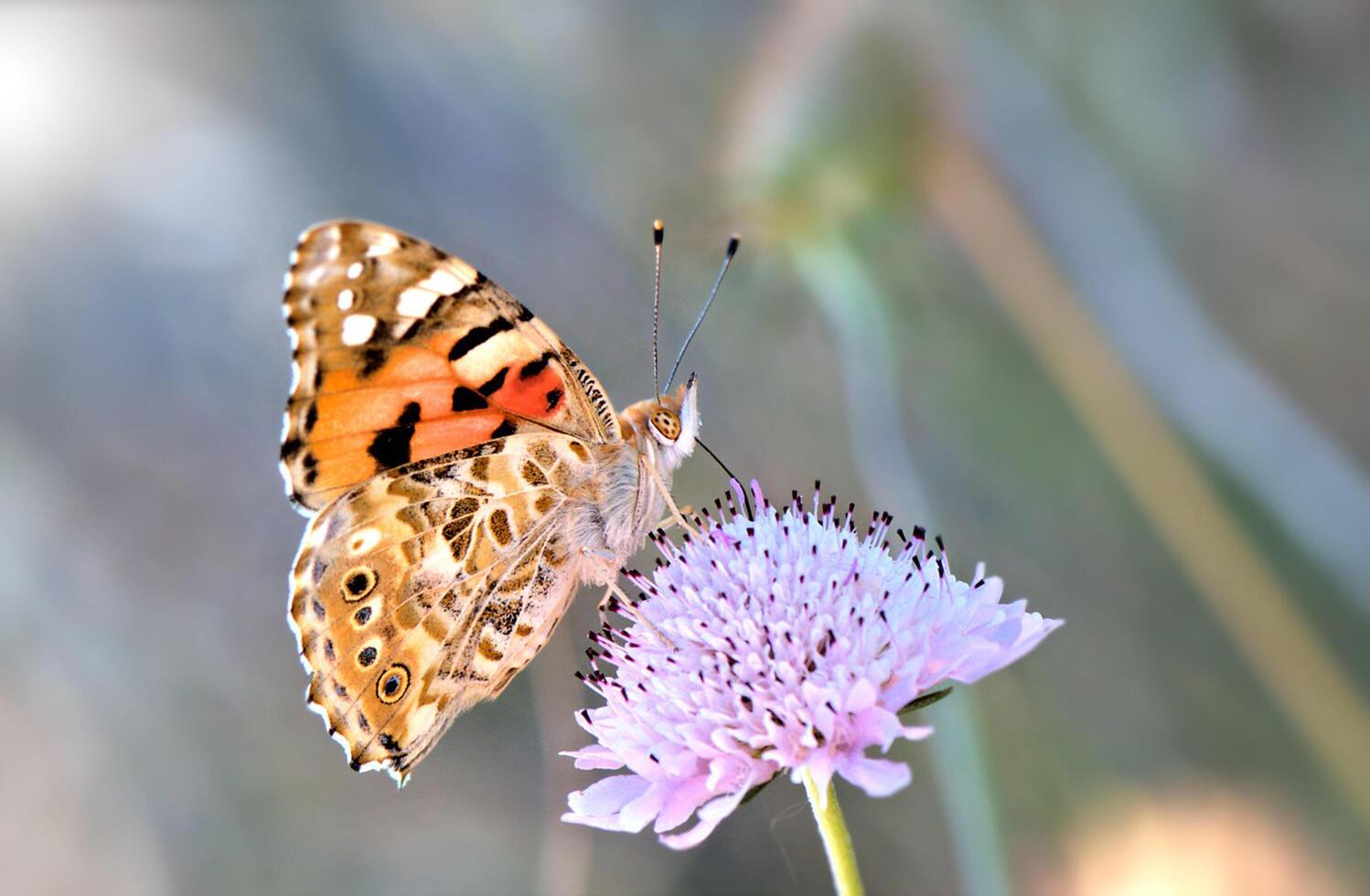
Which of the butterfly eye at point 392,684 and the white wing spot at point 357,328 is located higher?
the white wing spot at point 357,328

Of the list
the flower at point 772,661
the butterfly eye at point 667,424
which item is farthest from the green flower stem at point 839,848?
the butterfly eye at point 667,424

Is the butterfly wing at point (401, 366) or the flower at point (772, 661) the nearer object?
the flower at point (772, 661)

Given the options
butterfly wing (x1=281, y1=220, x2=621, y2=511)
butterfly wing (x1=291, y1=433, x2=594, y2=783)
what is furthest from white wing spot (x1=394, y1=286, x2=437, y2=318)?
butterfly wing (x1=291, y1=433, x2=594, y2=783)

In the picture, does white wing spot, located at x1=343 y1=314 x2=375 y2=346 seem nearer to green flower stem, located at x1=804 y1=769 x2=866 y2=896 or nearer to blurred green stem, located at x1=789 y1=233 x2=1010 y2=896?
green flower stem, located at x1=804 y1=769 x2=866 y2=896

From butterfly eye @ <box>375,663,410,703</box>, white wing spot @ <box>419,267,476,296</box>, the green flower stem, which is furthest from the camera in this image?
white wing spot @ <box>419,267,476,296</box>

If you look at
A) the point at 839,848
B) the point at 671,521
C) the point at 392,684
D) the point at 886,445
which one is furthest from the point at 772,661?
the point at 886,445

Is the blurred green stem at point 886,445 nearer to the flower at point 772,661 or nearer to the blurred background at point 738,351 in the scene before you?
the blurred background at point 738,351

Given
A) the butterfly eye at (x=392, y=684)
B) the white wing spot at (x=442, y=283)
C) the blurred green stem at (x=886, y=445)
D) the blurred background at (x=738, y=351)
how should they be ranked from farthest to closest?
the blurred background at (x=738, y=351) < the blurred green stem at (x=886, y=445) < the white wing spot at (x=442, y=283) < the butterfly eye at (x=392, y=684)
